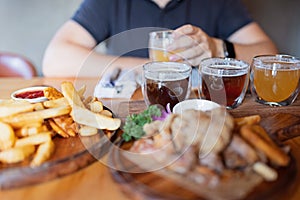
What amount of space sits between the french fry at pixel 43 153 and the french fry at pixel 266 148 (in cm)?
42

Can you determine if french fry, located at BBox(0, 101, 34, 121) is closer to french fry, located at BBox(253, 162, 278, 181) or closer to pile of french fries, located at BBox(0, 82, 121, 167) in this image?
pile of french fries, located at BBox(0, 82, 121, 167)

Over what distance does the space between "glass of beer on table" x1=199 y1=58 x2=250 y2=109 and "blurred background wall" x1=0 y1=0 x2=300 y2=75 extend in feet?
5.21

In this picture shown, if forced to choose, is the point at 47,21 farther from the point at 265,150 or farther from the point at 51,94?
the point at 265,150

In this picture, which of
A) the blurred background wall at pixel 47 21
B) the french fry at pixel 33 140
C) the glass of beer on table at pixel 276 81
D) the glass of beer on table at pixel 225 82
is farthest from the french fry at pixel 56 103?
the blurred background wall at pixel 47 21

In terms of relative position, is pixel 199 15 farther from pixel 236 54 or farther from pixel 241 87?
pixel 241 87

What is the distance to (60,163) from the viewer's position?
745 mm

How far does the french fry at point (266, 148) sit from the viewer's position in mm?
701

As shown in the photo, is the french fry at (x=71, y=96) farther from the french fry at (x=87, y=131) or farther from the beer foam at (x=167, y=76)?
the beer foam at (x=167, y=76)

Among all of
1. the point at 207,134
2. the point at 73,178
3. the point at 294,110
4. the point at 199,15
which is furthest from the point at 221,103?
the point at 199,15

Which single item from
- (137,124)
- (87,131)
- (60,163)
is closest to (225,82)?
(137,124)

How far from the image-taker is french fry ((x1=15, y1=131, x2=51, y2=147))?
0.80 metres

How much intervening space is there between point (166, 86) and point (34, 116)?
39cm

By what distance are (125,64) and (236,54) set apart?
499 millimetres

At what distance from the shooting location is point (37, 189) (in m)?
0.71
